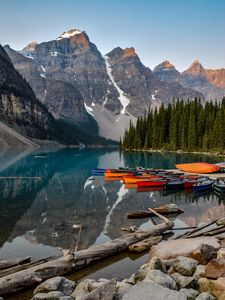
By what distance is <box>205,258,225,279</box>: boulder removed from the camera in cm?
1185

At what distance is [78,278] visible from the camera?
1496 centimetres

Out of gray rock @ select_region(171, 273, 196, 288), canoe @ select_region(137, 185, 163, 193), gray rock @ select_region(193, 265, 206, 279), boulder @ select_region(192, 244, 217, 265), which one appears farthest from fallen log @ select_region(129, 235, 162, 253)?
canoe @ select_region(137, 185, 163, 193)

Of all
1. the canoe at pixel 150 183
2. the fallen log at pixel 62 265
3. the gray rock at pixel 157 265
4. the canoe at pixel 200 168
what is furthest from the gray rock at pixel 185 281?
the canoe at pixel 200 168

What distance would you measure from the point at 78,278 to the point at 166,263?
386 centimetres

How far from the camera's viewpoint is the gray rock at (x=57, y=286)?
41.1 feet

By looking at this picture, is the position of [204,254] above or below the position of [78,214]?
above

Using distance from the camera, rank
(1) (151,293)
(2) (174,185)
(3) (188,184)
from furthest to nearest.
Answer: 1. (3) (188,184)
2. (2) (174,185)
3. (1) (151,293)

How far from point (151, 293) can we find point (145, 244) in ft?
26.1

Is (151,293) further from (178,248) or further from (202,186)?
(202,186)

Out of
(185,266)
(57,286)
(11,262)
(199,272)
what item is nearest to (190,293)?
(199,272)

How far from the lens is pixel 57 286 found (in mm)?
12594

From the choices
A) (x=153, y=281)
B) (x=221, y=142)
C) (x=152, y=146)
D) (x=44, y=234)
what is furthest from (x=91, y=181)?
(x=152, y=146)

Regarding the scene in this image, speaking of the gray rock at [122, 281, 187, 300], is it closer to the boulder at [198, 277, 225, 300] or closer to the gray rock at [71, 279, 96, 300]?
the boulder at [198, 277, 225, 300]

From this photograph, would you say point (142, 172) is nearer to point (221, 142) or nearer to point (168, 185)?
point (168, 185)
